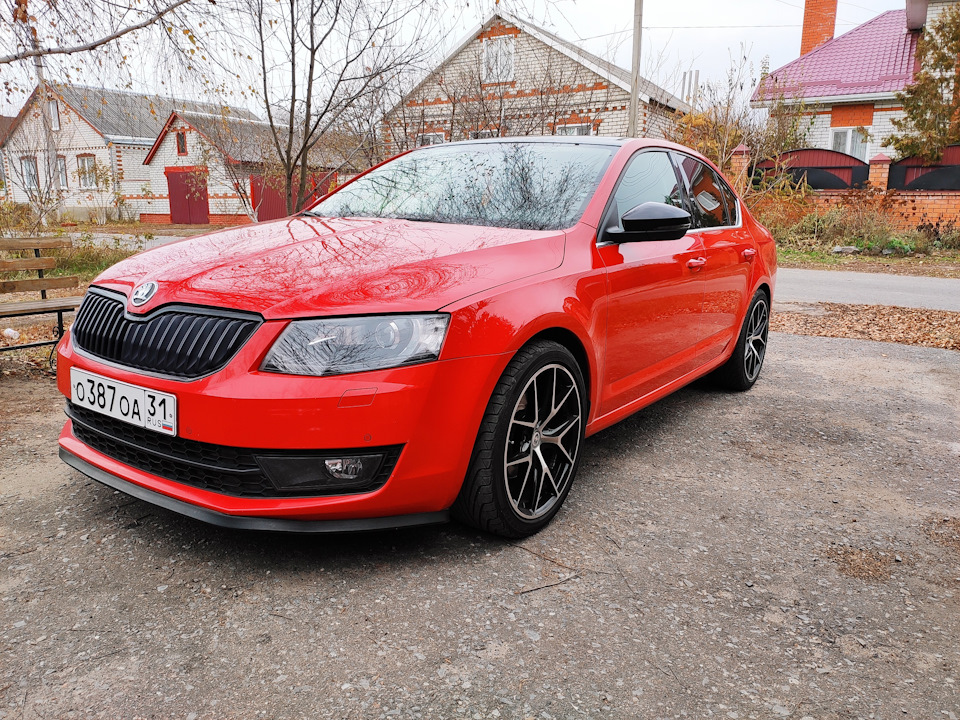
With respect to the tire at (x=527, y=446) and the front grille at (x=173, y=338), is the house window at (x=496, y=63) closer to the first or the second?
the tire at (x=527, y=446)

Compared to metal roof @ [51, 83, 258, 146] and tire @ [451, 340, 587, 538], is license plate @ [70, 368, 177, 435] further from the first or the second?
metal roof @ [51, 83, 258, 146]

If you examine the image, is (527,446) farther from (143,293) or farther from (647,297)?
(143,293)

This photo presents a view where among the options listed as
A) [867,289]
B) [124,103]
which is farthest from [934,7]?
[124,103]

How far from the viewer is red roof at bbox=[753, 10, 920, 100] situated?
24416 mm

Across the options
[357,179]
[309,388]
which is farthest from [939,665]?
[357,179]

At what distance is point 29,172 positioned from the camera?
48.3 feet

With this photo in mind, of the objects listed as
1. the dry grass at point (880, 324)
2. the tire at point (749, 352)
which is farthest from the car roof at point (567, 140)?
the dry grass at point (880, 324)

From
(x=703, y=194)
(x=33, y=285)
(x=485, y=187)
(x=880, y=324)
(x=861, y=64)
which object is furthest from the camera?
(x=861, y=64)

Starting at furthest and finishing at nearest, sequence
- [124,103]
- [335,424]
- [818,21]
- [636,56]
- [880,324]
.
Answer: [818,21], [636,56], [880,324], [124,103], [335,424]

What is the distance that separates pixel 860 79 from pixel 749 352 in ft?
80.3

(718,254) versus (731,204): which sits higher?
(731,204)

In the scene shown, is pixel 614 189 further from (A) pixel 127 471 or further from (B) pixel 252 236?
(A) pixel 127 471

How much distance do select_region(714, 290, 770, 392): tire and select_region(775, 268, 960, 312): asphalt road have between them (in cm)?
501

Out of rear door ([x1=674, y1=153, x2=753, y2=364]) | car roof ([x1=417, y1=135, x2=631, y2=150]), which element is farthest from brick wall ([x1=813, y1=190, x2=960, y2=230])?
car roof ([x1=417, y1=135, x2=631, y2=150])
